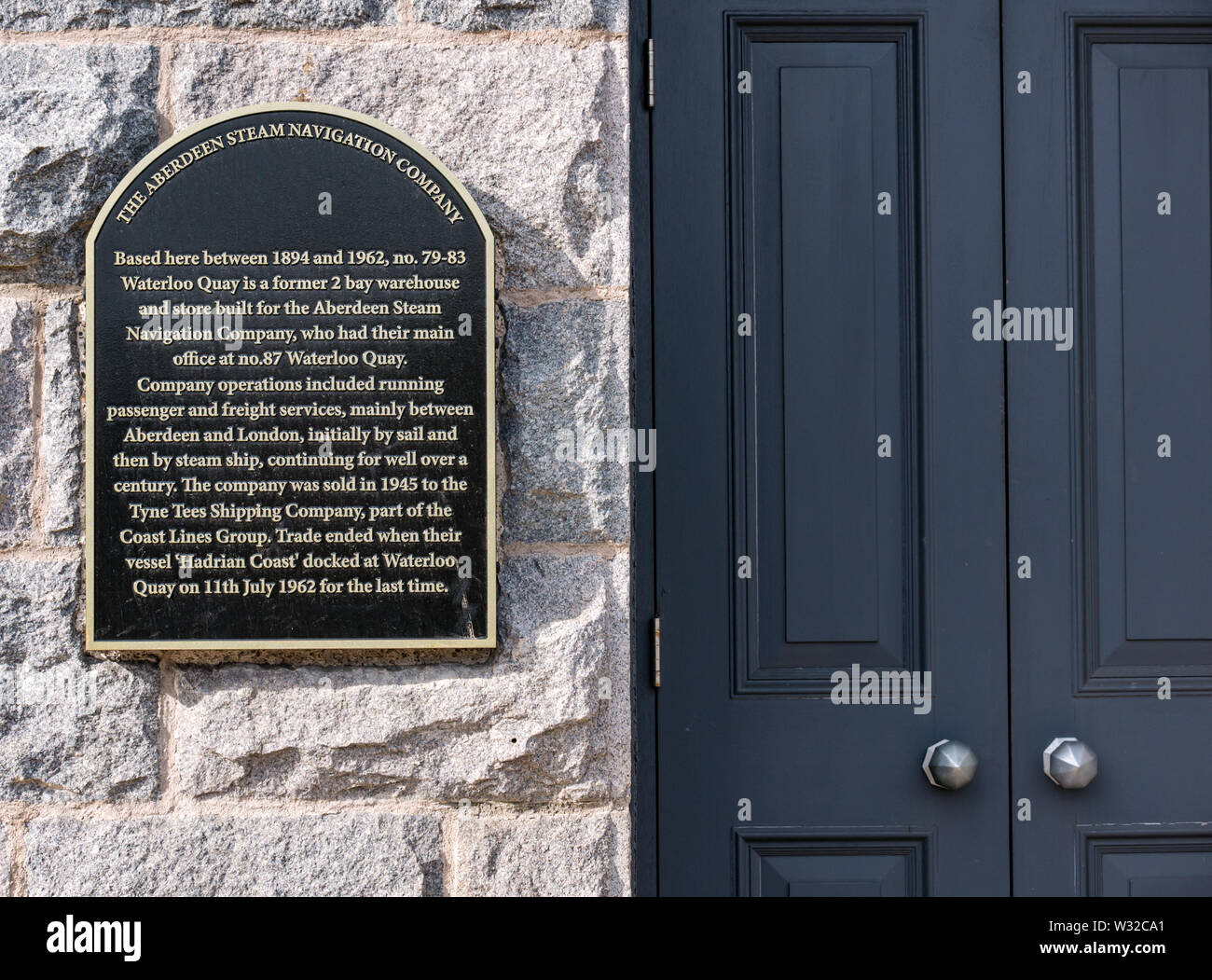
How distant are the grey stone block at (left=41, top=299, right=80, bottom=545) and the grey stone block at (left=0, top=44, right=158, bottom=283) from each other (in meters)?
0.10

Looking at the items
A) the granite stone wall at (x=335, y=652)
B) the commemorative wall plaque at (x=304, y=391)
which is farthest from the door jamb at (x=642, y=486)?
the commemorative wall plaque at (x=304, y=391)

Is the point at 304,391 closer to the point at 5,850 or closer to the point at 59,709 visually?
the point at 59,709

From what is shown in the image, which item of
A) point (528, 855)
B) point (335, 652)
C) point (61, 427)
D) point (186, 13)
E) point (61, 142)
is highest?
point (186, 13)

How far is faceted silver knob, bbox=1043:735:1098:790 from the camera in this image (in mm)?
1984

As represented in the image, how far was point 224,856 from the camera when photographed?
172 cm

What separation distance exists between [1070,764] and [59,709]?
204 centimetres

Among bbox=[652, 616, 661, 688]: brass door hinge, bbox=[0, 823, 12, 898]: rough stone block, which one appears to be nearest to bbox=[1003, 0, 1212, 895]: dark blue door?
bbox=[652, 616, 661, 688]: brass door hinge

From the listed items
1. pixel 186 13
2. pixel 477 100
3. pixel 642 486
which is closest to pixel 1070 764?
pixel 642 486

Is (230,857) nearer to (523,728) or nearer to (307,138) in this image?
(523,728)

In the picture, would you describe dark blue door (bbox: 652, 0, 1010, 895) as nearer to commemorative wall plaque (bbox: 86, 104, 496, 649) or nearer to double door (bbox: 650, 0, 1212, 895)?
double door (bbox: 650, 0, 1212, 895)
